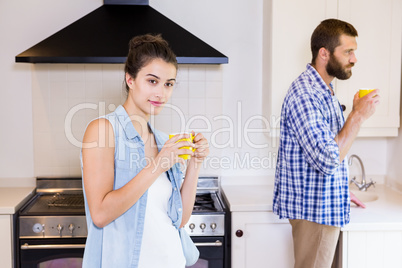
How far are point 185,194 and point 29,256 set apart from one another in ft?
4.30

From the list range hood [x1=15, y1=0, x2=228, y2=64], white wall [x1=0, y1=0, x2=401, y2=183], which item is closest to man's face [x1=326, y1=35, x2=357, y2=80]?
range hood [x1=15, y1=0, x2=228, y2=64]

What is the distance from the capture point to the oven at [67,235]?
245cm

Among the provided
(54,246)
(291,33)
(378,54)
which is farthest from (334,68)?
(54,246)

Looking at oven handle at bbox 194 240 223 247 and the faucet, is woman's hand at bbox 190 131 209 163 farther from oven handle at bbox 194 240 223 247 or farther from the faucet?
the faucet

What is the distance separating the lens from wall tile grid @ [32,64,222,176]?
293 centimetres

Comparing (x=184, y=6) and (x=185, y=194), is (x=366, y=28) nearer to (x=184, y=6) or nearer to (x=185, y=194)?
(x=184, y=6)

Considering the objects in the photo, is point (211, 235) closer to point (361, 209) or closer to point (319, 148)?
point (361, 209)

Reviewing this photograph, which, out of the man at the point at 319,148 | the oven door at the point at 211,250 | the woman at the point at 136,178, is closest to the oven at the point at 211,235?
the oven door at the point at 211,250

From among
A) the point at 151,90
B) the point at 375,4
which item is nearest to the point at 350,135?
the point at 151,90

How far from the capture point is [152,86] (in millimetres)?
1398

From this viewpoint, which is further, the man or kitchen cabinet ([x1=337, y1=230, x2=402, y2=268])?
kitchen cabinet ([x1=337, y1=230, x2=402, y2=268])

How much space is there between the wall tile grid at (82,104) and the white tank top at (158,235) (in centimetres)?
155

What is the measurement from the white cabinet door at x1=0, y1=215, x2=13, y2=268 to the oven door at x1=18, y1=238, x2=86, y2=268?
0.18 feet

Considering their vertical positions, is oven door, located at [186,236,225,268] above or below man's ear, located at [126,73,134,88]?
below
